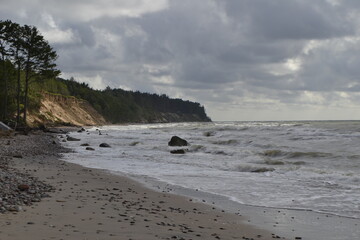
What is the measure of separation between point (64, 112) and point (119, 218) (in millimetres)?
95407

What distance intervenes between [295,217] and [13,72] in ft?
138

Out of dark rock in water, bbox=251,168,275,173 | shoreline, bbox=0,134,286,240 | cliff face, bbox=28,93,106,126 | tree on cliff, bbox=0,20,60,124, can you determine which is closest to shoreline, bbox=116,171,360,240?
shoreline, bbox=0,134,286,240

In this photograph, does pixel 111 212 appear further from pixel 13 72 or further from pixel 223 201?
pixel 13 72

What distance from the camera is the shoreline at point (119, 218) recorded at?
579 centimetres

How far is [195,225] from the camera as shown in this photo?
7.02 m

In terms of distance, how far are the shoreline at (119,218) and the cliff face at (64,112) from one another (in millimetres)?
57536

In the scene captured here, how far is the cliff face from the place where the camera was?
75.6m

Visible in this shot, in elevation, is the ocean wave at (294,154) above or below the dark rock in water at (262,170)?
above

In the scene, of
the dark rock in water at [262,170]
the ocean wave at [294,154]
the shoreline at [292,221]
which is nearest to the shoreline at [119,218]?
the shoreline at [292,221]

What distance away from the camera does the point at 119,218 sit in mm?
6949

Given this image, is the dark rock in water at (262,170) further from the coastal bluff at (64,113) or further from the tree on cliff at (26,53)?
the coastal bluff at (64,113)

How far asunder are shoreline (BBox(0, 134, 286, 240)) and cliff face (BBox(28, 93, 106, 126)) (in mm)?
57536

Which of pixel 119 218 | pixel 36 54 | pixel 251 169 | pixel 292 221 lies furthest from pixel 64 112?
pixel 292 221

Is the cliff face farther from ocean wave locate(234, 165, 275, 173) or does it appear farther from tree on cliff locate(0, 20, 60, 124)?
ocean wave locate(234, 165, 275, 173)
